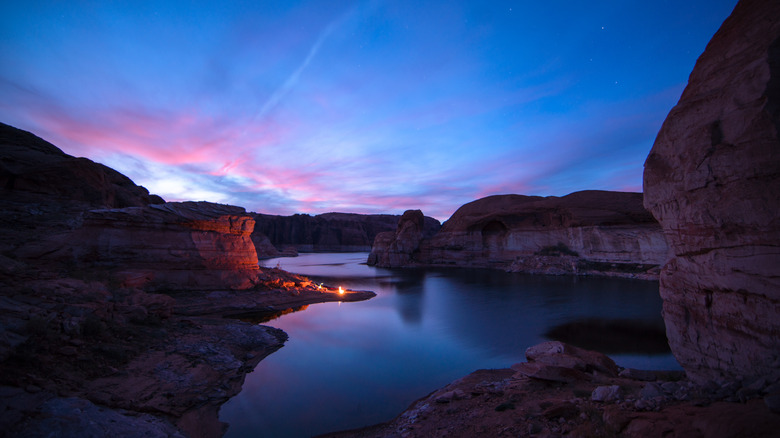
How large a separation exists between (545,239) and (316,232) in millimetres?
83853

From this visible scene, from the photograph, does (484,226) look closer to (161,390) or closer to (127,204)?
(127,204)

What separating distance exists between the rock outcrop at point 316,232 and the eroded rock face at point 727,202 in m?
94.5

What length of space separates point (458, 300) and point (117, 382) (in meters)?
18.7

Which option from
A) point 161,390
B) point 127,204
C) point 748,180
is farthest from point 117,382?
point 127,204

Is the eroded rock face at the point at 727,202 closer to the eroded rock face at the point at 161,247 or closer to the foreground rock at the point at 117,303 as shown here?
the foreground rock at the point at 117,303

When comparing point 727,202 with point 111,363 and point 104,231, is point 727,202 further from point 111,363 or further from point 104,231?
point 104,231

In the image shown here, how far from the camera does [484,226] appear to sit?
44.9 m

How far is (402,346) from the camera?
1159 cm

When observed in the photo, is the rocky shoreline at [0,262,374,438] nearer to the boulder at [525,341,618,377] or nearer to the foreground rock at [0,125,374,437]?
the foreground rock at [0,125,374,437]

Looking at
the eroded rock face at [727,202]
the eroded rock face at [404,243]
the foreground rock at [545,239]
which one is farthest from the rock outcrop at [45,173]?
the foreground rock at [545,239]

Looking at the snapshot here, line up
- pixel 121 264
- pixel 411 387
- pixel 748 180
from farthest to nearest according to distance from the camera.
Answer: pixel 121 264
pixel 411 387
pixel 748 180

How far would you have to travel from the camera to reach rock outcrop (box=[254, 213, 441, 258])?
10344 cm

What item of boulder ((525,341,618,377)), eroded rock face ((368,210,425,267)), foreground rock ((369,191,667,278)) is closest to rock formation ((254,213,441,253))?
eroded rock face ((368,210,425,267))

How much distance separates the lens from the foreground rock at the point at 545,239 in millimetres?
30408
